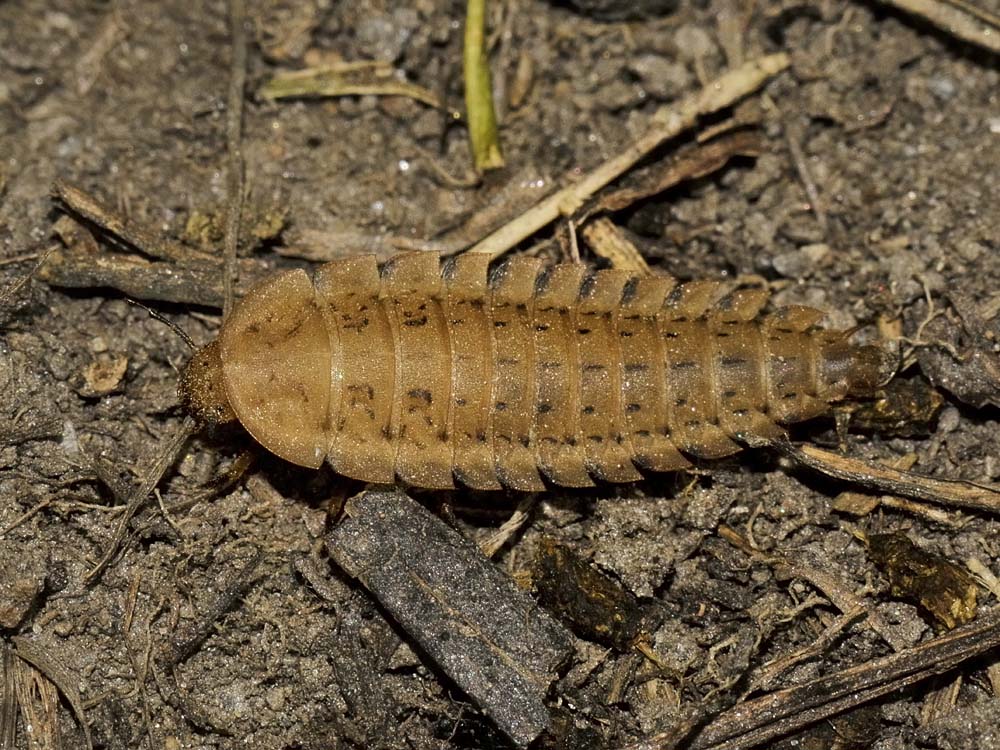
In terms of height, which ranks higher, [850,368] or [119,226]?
[119,226]

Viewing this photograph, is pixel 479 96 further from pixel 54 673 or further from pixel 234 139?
Answer: pixel 54 673

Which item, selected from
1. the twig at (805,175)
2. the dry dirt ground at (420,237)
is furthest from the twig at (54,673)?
the twig at (805,175)

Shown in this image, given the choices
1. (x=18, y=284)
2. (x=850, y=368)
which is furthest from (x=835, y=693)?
(x=18, y=284)

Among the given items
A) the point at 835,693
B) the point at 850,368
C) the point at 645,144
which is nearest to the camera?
the point at 835,693

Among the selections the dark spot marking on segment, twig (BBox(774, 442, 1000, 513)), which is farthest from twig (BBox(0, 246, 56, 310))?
twig (BBox(774, 442, 1000, 513))

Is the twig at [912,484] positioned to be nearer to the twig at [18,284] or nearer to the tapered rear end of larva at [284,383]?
the tapered rear end of larva at [284,383]

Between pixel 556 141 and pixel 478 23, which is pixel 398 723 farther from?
pixel 478 23

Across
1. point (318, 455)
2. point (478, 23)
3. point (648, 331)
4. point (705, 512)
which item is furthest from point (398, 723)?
point (478, 23)
